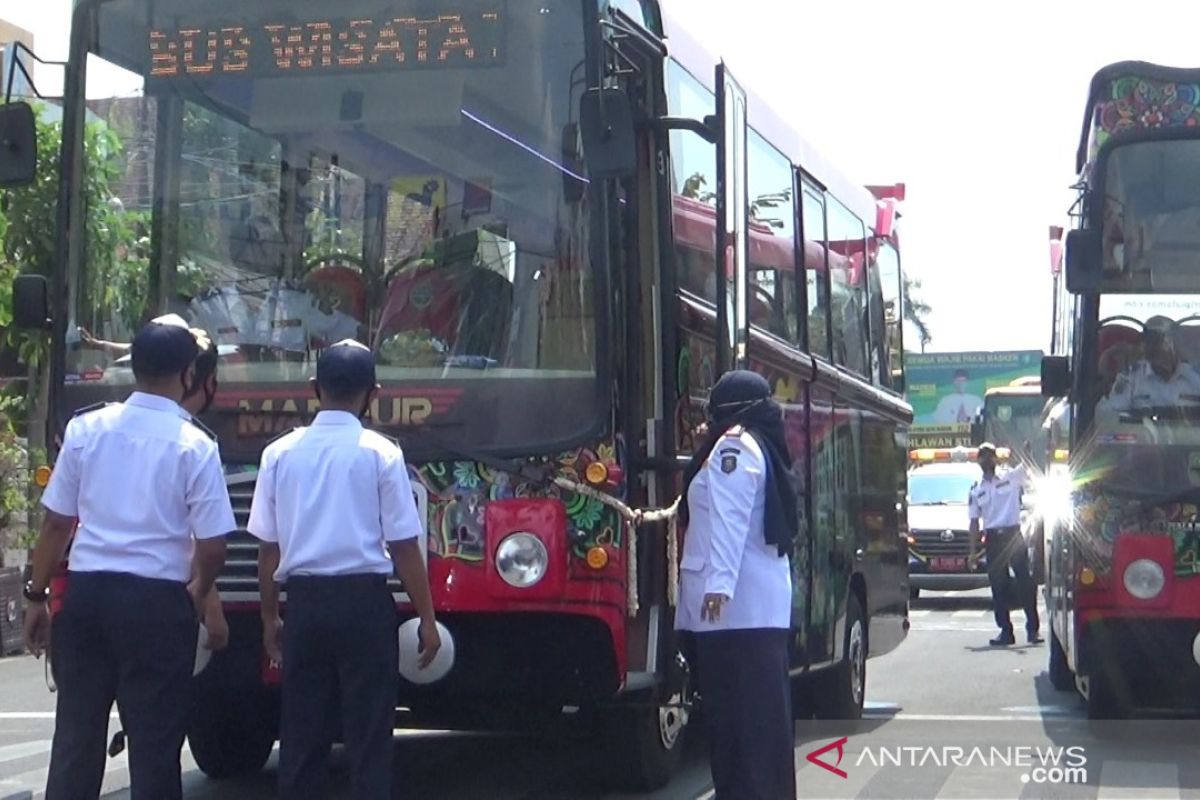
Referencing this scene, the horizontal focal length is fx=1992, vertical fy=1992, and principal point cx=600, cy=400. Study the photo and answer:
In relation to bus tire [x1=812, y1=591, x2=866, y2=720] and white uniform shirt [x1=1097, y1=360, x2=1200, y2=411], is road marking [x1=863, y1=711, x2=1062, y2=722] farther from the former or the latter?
white uniform shirt [x1=1097, y1=360, x2=1200, y2=411]

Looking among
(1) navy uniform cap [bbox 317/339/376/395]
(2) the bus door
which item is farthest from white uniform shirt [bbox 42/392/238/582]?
(2) the bus door

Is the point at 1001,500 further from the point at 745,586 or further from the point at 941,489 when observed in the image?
the point at 745,586

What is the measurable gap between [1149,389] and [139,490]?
6784 mm

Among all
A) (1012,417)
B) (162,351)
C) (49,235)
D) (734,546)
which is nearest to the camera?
(162,351)

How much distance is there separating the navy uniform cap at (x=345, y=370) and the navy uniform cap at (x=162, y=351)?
1.62 ft

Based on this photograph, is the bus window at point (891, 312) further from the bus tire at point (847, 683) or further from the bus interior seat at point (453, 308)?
the bus interior seat at point (453, 308)

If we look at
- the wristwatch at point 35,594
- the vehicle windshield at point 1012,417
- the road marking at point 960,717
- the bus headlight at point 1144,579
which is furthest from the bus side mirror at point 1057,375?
the vehicle windshield at point 1012,417

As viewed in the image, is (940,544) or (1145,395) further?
(940,544)

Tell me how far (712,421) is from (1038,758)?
4.02 m

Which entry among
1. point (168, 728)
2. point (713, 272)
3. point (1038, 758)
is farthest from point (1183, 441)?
point (168, 728)

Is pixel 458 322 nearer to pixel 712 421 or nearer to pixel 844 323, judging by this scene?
pixel 712 421

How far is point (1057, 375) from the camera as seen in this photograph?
486 inches

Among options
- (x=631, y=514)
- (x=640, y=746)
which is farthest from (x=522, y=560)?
(x=640, y=746)

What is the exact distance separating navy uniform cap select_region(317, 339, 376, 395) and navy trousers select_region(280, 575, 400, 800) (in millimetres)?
677
